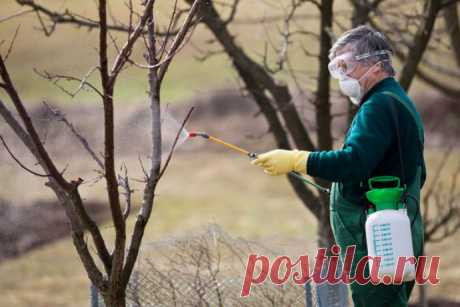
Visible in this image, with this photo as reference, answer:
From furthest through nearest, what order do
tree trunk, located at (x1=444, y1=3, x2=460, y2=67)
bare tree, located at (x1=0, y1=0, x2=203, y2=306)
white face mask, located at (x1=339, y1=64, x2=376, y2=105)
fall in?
1. tree trunk, located at (x1=444, y1=3, x2=460, y2=67)
2. white face mask, located at (x1=339, y1=64, x2=376, y2=105)
3. bare tree, located at (x1=0, y1=0, x2=203, y2=306)

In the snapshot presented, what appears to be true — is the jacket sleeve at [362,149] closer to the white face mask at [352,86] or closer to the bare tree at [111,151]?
the white face mask at [352,86]

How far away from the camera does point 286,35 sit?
6090 mm

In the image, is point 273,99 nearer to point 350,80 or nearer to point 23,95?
point 350,80

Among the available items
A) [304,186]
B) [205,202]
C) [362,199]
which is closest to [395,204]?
[362,199]

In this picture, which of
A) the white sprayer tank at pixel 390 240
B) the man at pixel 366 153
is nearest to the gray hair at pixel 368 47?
the man at pixel 366 153

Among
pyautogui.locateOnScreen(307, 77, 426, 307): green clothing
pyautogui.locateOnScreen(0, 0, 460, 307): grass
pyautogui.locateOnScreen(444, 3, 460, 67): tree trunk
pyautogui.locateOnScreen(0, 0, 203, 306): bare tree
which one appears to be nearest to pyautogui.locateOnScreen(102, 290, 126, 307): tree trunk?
pyautogui.locateOnScreen(0, 0, 203, 306): bare tree

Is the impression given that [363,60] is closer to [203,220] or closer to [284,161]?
[284,161]

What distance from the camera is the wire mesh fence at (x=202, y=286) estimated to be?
4809 millimetres

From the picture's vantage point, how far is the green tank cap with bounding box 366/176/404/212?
389cm

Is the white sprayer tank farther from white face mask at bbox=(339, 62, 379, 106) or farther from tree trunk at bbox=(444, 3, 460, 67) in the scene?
tree trunk at bbox=(444, 3, 460, 67)

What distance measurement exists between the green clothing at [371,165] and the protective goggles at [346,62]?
0.12 metres

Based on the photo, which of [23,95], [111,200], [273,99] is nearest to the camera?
[111,200]

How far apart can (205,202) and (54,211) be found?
2.50m

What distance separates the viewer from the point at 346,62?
401 centimetres
